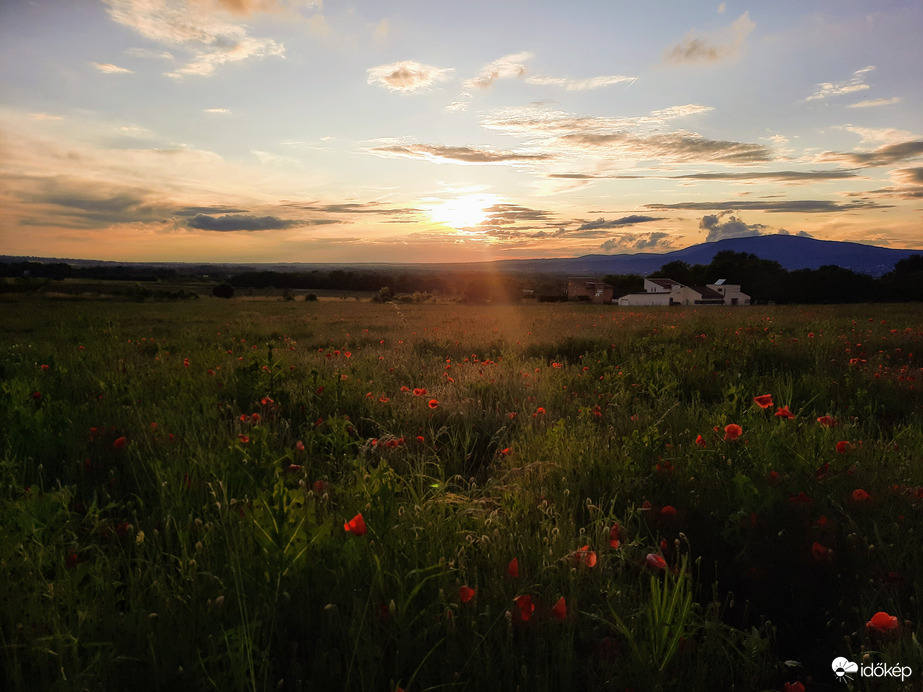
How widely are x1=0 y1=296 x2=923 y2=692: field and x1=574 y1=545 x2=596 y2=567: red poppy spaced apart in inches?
0.8

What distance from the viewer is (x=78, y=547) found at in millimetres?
2395

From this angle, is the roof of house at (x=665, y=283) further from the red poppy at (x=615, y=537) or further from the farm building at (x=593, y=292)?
the red poppy at (x=615, y=537)

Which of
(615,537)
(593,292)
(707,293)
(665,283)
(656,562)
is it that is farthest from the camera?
(665,283)

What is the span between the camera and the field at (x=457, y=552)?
1.83 m

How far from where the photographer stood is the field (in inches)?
71.9

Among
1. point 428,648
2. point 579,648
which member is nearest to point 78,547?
point 428,648

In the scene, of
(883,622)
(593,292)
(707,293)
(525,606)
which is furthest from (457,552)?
(707,293)

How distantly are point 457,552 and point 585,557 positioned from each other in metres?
0.55

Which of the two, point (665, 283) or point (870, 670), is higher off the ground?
point (870, 670)

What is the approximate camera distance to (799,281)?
2194 inches

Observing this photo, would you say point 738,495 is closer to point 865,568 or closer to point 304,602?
point 865,568

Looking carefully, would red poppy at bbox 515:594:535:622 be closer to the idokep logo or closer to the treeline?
the idokep logo

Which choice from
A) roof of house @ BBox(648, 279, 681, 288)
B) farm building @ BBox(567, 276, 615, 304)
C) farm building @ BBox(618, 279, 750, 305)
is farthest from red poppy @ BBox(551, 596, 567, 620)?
roof of house @ BBox(648, 279, 681, 288)

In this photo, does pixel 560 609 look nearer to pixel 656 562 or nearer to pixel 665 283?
pixel 656 562
